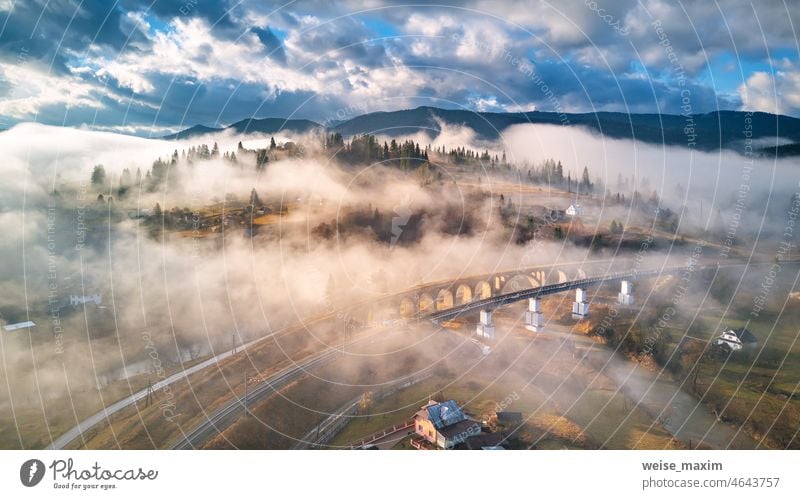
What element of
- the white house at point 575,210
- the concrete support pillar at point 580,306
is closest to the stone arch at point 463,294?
the concrete support pillar at point 580,306

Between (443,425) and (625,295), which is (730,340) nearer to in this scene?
(625,295)

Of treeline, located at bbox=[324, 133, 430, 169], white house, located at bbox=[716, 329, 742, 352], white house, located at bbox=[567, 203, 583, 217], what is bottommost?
white house, located at bbox=[716, 329, 742, 352]

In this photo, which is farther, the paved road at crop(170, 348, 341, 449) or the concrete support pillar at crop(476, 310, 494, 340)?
the concrete support pillar at crop(476, 310, 494, 340)

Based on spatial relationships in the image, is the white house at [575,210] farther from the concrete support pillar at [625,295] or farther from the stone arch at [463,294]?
the stone arch at [463,294]

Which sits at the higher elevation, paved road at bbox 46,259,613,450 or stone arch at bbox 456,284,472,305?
stone arch at bbox 456,284,472,305

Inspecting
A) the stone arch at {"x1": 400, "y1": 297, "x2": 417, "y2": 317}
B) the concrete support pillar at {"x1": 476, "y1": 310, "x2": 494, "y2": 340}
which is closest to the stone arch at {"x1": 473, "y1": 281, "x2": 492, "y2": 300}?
the concrete support pillar at {"x1": 476, "y1": 310, "x2": 494, "y2": 340}

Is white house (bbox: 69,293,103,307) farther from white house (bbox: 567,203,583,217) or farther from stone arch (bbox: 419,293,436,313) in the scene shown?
white house (bbox: 567,203,583,217)

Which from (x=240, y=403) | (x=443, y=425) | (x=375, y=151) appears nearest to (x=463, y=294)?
(x=375, y=151)
